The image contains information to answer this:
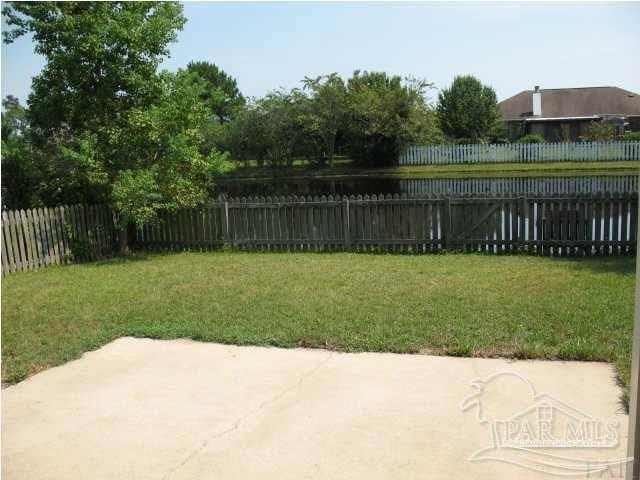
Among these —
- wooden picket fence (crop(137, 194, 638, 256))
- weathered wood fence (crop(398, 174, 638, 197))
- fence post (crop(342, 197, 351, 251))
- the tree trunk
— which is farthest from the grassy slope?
the tree trunk

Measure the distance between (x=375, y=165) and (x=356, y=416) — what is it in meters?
38.0

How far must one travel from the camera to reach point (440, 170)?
121ft

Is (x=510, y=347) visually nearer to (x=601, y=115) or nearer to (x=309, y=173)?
(x=309, y=173)

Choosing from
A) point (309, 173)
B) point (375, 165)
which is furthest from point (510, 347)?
point (375, 165)

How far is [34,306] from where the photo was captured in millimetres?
8250

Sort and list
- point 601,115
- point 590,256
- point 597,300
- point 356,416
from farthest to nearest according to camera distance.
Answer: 1. point 601,115
2. point 590,256
3. point 597,300
4. point 356,416

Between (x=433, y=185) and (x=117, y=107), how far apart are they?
699 inches

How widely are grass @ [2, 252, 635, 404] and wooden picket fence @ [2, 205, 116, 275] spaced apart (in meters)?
0.81

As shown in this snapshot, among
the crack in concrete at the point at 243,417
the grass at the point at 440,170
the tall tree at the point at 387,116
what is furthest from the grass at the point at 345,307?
the tall tree at the point at 387,116

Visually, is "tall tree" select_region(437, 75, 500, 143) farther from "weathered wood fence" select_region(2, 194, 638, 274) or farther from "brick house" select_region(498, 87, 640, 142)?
"weathered wood fence" select_region(2, 194, 638, 274)

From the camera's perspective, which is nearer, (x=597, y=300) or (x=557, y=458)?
(x=557, y=458)

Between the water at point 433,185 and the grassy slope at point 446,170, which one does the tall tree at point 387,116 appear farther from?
the water at point 433,185

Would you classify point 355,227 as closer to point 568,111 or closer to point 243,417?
point 243,417

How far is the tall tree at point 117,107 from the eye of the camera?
12.2 meters
